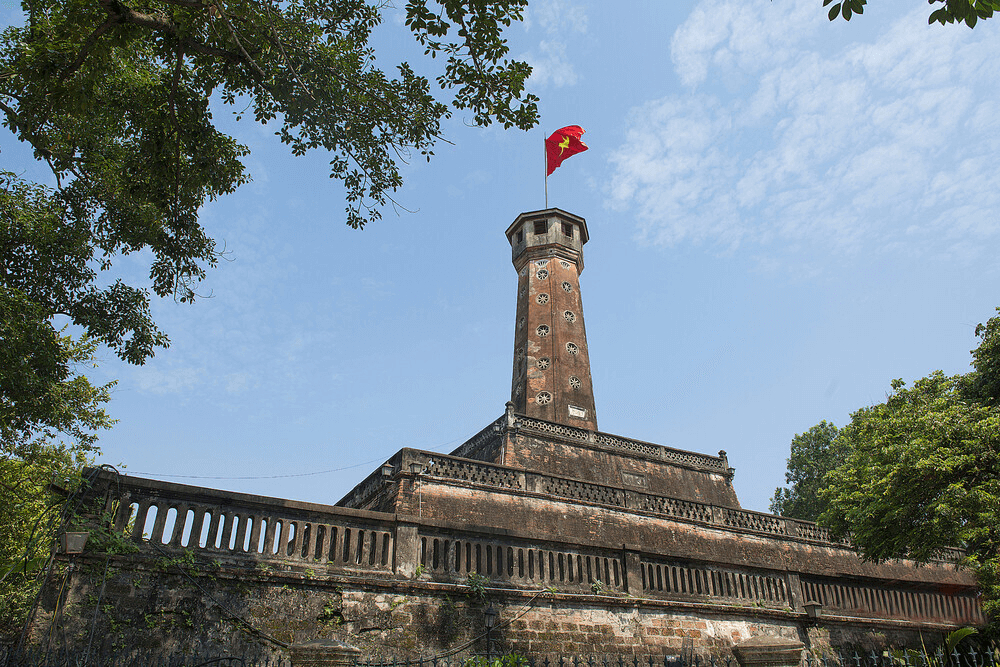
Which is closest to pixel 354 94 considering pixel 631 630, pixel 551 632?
pixel 551 632

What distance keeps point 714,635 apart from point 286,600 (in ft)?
24.2

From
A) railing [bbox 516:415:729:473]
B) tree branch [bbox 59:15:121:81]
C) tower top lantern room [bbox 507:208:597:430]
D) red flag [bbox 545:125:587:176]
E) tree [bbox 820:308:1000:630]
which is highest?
red flag [bbox 545:125:587:176]

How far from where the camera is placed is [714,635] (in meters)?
11.3

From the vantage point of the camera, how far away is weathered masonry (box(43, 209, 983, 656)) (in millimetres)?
8125

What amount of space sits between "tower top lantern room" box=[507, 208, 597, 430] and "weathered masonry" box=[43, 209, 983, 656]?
134 inches

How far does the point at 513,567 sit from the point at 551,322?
614 inches

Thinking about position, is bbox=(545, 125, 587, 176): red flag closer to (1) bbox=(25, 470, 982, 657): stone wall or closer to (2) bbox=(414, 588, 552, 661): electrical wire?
(1) bbox=(25, 470, 982, 657): stone wall

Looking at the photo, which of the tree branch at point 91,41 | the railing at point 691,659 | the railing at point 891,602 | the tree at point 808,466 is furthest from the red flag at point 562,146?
the tree branch at point 91,41

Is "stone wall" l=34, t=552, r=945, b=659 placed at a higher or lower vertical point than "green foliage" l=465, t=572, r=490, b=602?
lower

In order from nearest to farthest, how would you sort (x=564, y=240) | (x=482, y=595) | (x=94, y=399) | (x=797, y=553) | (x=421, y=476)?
(x=482, y=595) → (x=421, y=476) → (x=797, y=553) → (x=94, y=399) → (x=564, y=240)

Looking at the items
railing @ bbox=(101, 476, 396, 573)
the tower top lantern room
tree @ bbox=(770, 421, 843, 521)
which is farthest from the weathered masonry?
tree @ bbox=(770, 421, 843, 521)

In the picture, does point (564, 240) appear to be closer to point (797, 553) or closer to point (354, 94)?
point (797, 553)

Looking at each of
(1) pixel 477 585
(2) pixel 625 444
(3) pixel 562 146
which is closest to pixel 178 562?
(1) pixel 477 585

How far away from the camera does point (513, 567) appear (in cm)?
1030
